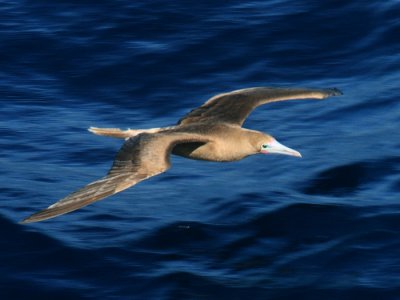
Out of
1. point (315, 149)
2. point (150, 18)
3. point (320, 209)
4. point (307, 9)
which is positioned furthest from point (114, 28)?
point (320, 209)

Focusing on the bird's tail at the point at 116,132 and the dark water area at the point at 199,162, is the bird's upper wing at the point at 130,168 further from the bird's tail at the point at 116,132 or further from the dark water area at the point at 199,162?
the dark water area at the point at 199,162

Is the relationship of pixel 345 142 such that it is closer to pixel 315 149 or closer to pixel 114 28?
pixel 315 149

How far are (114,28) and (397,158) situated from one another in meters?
5.97

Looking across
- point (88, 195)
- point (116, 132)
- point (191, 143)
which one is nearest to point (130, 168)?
point (88, 195)

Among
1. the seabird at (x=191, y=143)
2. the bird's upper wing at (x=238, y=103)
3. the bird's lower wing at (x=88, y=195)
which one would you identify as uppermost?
the bird's upper wing at (x=238, y=103)

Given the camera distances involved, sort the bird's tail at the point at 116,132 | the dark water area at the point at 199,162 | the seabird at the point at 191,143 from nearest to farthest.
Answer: the seabird at the point at 191,143 < the dark water area at the point at 199,162 < the bird's tail at the point at 116,132

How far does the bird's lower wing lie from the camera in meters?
10.9

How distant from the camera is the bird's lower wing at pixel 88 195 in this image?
35.7 ft

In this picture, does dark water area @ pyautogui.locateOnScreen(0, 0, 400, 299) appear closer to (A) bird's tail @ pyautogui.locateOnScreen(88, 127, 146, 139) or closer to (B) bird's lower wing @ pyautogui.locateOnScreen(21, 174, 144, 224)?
(A) bird's tail @ pyautogui.locateOnScreen(88, 127, 146, 139)

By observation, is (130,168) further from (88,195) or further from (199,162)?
(199,162)

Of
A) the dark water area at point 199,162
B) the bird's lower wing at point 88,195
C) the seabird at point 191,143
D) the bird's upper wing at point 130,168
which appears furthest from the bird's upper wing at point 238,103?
the bird's lower wing at point 88,195

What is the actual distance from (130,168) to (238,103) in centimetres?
302

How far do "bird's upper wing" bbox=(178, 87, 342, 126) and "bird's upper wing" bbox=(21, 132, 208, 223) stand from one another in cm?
153

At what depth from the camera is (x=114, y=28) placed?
19.4m
